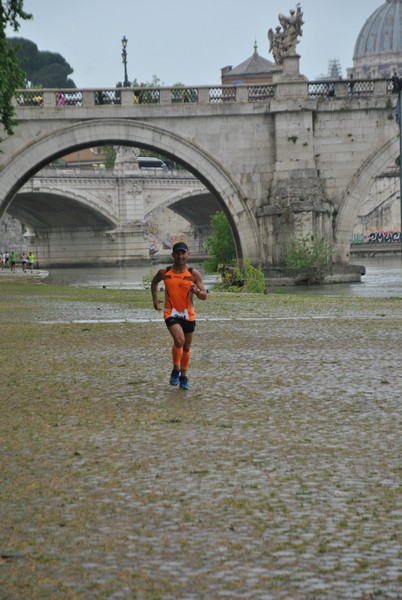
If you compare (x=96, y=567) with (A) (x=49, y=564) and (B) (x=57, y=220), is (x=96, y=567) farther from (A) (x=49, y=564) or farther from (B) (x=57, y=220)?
(B) (x=57, y=220)

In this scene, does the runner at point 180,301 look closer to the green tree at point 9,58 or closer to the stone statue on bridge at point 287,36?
the green tree at point 9,58

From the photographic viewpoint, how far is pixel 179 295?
35.2ft

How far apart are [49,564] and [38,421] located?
3.75m

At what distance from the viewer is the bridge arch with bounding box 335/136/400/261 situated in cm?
4291

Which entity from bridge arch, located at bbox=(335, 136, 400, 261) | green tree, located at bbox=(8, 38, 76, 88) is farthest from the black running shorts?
green tree, located at bbox=(8, 38, 76, 88)

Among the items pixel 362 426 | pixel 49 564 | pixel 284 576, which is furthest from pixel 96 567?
pixel 362 426

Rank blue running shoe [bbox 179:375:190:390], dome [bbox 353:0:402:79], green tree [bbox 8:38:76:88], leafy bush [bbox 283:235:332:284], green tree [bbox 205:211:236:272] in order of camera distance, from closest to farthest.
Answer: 1. blue running shoe [bbox 179:375:190:390]
2. leafy bush [bbox 283:235:332:284]
3. green tree [bbox 205:211:236:272]
4. green tree [bbox 8:38:76:88]
5. dome [bbox 353:0:402:79]

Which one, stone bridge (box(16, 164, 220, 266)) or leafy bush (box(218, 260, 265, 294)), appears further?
stone bridge (box(16, 164, 220, 266))

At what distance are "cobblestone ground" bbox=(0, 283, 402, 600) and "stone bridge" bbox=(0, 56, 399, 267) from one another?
28.8m

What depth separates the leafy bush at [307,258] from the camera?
40344 millimetres

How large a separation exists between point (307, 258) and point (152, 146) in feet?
22.8

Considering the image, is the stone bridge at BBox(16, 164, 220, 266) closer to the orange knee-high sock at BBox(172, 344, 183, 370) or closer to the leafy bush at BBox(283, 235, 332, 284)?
the leafy bush at BBox(283, 235, 332, 284)

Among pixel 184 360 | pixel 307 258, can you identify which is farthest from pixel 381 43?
pixel 184 360

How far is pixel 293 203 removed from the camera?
4122 cm
